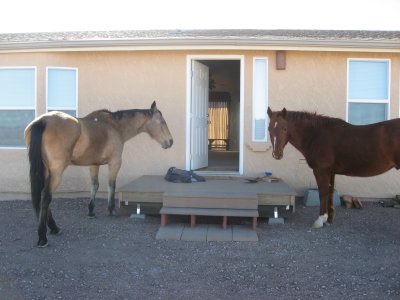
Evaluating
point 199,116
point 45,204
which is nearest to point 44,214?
point 45,204

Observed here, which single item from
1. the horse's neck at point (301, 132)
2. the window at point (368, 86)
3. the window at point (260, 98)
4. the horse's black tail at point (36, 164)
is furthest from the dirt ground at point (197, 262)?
the window at point (368, 86)

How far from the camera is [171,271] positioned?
188 inches

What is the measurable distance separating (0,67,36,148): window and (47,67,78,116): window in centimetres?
41

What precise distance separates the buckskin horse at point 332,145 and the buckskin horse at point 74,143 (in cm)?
214

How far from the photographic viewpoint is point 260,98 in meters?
8.54

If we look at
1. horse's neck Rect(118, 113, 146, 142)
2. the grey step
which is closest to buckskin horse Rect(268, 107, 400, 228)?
the grey step

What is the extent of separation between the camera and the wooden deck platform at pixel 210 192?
6609mm

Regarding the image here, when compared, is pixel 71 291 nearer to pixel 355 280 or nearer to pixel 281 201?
pixel 355 280

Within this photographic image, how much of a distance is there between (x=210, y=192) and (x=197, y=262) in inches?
71.4

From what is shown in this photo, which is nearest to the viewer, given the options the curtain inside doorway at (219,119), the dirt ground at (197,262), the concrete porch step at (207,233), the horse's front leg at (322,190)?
the dirt ground at (197,262)

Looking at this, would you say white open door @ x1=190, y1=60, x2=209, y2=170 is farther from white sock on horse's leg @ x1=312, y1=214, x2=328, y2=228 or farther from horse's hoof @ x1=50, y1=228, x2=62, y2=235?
horse's hoof @ x1=50, y1=228, x2=62, y2=235

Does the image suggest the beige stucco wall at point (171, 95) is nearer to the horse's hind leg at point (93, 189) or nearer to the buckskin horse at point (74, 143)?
the buckskin horse at point (74, 143)

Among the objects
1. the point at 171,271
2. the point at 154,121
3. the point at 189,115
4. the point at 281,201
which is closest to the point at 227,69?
the point at 189,115

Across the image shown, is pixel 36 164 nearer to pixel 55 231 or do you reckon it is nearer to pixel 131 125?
pixel 55 231
